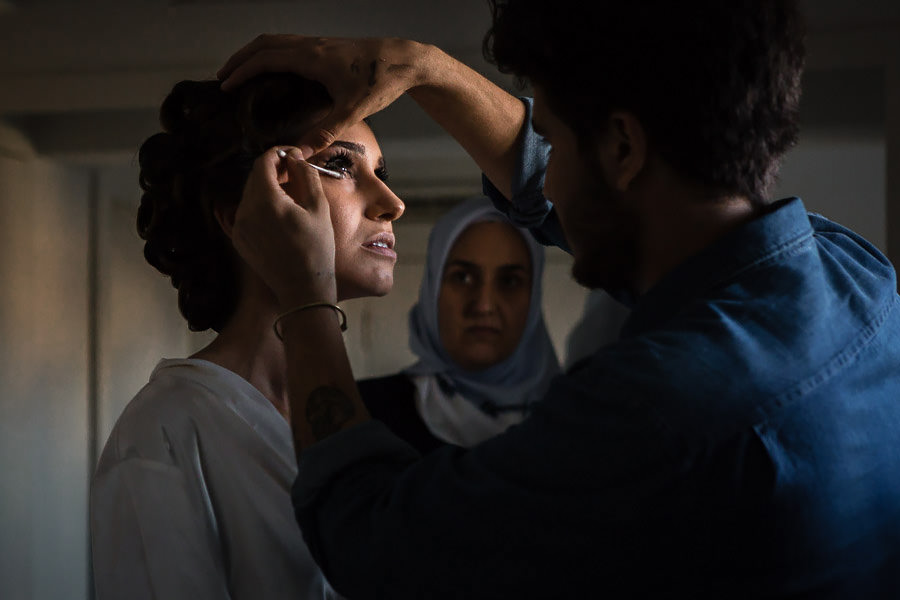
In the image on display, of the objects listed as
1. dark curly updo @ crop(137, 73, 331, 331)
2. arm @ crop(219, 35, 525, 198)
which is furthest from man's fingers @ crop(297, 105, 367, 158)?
dark curly updo @ crop(137, 73, 331, 331)

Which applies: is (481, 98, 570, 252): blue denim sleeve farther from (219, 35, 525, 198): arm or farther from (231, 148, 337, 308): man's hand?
(231, 148, 337, 308): man's hand

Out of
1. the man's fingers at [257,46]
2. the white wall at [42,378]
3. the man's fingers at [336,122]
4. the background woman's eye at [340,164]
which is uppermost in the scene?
the man's fingers at [257,46]

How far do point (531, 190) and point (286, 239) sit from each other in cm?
45

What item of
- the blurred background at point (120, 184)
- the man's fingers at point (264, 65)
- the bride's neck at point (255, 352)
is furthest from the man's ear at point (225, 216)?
the blurred background at point (120, 184)

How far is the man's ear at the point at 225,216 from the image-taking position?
1405 millimetres

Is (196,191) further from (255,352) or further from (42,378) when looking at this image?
(42,378)

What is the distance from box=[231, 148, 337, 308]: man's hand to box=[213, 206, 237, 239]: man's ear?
0.32 metres

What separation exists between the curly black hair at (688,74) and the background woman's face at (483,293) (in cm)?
206

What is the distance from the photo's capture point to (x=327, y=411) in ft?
2.94

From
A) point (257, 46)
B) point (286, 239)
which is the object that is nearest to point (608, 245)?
point (286, 239)

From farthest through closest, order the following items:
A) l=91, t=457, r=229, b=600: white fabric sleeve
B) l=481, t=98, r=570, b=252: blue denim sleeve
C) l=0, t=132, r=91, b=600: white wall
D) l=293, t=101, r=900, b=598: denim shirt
Answer: l=0, t=132, r=91, b=600: white wall
l=481, t=98, r=570, b=252: blue denim sleeve
l=91, t=457, r=229, b=600: white fabric sleeve
l=293, t=101, r=900, b=598: denim shirt

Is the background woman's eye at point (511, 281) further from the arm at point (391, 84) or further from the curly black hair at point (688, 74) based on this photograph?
the curly black hair at point (688, 74)

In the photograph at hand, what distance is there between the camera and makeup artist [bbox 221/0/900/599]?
76cm

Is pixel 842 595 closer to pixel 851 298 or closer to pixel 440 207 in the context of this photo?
pixel 851 298
